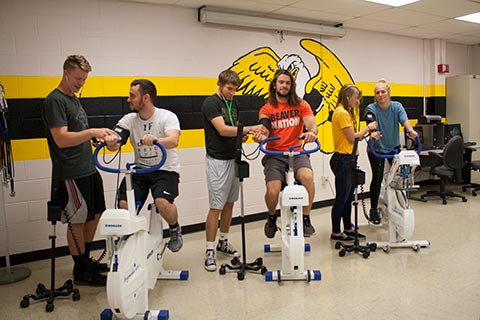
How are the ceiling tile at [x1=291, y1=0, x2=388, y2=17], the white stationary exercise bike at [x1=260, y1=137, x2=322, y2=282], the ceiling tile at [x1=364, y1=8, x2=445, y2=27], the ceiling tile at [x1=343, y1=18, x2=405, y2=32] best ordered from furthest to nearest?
the ceiling tile at [x1=343, y1=18, x2=405, y2=32] < the ceiling tile at [x1=364, y1=8, x2=445, y2=27] < the ceiling tile at [x1=291, y1=0, x2=388, y2=17] < the white stationary exercise bike at [x1=260, y1=137, x2=322, y2=282]

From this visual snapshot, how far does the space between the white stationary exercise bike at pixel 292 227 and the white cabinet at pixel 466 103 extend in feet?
17.6

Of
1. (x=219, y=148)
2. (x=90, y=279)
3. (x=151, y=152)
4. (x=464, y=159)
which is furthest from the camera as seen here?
(x=464, y=159)

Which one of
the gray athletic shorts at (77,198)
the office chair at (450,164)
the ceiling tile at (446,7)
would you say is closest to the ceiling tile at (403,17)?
the ceiling tile at (446,7)

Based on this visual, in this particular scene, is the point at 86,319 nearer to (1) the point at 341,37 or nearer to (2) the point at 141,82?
(2) the point at 141,82

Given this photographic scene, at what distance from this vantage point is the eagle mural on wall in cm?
Result: 529

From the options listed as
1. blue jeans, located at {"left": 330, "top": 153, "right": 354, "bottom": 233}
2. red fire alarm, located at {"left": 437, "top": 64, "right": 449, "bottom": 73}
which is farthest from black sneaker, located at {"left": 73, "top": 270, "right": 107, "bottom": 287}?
red fire alarm, located at {"left": 437, "top": 64, "right": 449, "bottom": 73}

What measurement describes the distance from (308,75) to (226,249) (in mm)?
2902

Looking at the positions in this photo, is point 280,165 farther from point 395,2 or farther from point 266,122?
point 395,2

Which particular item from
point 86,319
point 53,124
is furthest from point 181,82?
point 86,319

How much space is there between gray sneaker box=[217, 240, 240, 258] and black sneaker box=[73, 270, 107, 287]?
3.79 ft

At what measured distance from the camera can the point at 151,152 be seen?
322cm

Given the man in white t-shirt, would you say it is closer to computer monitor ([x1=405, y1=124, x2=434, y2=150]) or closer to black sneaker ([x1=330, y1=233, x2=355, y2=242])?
black sneaker ([x1=330, y1=233, x2=355, y2=242])

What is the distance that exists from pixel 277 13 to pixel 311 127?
7.85ft

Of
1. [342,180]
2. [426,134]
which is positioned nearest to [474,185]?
[426,134]
